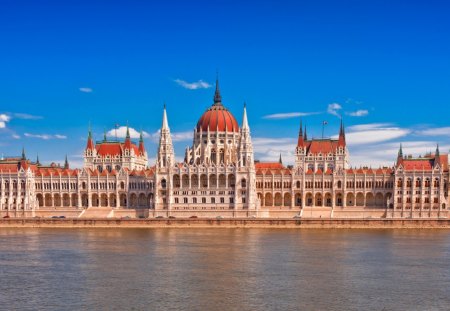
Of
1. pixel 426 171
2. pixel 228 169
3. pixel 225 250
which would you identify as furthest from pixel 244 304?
pixel 426 171

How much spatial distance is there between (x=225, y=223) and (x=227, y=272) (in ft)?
162

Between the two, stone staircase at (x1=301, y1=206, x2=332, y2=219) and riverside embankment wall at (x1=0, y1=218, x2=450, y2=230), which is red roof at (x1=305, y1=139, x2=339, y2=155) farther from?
riverside embankment wall at (x1=0, y1=218, x2=450, y2=230)

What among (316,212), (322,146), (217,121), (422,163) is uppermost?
(217,121)

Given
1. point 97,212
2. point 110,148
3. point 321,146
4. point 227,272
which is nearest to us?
point 227,272

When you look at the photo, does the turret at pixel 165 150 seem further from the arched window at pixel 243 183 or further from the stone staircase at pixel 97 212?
the arched window at pixel 243 183

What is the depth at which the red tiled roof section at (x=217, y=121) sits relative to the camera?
12900 cm

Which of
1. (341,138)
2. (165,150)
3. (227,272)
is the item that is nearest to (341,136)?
(341,138)

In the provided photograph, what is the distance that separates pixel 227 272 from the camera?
182 feet

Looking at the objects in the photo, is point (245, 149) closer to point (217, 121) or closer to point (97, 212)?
point (217, 121)

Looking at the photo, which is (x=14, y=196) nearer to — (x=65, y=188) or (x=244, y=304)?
(x=65, y=188)

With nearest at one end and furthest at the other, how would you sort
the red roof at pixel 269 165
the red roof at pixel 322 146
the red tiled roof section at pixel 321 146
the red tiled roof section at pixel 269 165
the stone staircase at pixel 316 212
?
the stone staircase at pixel 316 212 → the red roof at pixel 322 146 → the red tiled roof section at pixel 321 146 → the red tiled roof section at pixel 269 165 → the red roof at pixel 269 165

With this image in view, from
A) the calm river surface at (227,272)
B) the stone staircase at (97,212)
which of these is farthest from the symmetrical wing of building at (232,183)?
the calm river surface at (227,272)

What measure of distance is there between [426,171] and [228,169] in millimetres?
37819

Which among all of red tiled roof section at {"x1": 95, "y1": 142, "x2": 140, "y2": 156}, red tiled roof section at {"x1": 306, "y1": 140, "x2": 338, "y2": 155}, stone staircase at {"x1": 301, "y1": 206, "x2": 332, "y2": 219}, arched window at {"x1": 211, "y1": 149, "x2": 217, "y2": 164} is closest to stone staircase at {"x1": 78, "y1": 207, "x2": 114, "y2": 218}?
red tiled roof section at {"x1": 95, "y1": 142, "x2": 140, "y2": 156}
